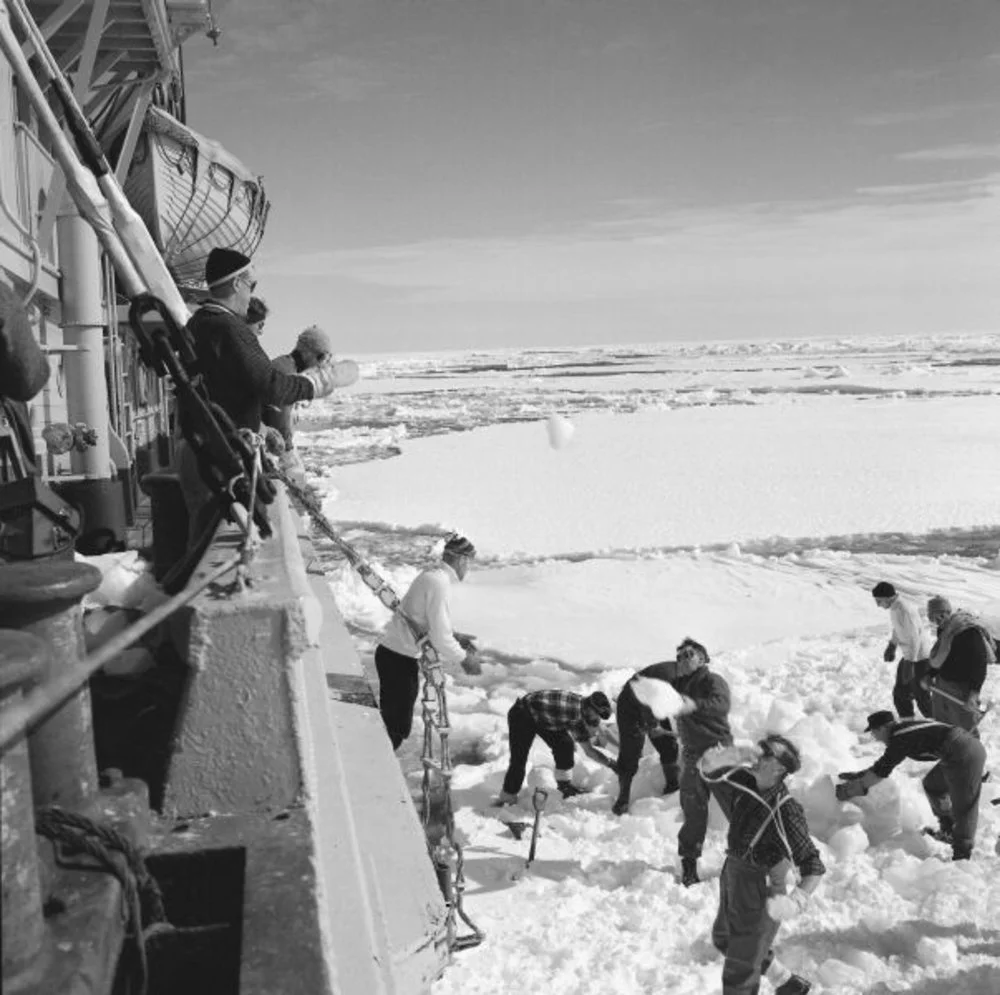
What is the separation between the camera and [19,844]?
136cm

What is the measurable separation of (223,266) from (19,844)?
255 centimetres

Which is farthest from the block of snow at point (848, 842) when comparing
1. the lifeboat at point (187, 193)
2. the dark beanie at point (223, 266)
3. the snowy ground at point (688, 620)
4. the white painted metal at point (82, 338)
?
the lifeboat at point (187, 193)

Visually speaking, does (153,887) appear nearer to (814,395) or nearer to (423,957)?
(423,957)

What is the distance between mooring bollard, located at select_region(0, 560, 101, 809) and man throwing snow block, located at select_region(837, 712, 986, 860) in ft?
17.0

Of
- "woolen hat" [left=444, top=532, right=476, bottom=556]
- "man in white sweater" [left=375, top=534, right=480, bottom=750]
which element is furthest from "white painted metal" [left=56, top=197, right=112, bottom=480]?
"woolen hat" [left=444, top=532, right=476, bottom=556]

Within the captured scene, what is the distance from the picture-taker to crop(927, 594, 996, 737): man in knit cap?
6438 millimetres

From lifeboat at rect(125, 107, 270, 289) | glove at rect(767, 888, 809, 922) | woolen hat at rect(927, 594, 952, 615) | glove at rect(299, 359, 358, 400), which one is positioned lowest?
glove at rect(767, 888, 809, 922)

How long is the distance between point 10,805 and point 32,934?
23cm

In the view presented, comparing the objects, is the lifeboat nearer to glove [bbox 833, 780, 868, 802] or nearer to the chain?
the chain

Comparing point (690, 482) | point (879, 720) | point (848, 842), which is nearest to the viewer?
point (848, 842)

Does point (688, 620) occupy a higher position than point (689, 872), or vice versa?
point (689, 872)

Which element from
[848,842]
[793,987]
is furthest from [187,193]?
[793,987]

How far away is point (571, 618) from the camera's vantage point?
1152 cm

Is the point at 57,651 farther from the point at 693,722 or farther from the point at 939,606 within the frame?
the point at 939,606
